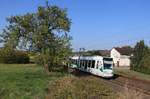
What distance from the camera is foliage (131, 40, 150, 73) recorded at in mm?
70125

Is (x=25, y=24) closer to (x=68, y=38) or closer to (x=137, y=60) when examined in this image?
(x=68, y=38)

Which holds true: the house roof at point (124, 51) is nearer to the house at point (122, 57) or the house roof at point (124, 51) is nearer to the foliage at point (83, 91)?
the house at point (122, 57)

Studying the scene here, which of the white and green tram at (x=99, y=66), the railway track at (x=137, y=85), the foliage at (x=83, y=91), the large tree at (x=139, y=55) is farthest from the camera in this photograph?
the large tree at (x=139, y=55)

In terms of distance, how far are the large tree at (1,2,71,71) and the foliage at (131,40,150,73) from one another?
22170mm

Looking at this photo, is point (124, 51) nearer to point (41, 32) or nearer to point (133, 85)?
point (41, 32)

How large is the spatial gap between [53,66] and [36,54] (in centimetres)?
313

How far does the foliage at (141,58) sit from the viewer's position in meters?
70.1

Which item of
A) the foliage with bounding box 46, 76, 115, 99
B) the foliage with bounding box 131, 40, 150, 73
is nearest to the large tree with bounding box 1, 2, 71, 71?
the foliage with bounding box 131, 40, 150, 73

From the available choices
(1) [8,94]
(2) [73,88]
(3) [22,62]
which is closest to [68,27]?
(1) [8,94]

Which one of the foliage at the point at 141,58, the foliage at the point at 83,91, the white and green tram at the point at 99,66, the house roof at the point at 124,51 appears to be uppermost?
the house roof at the point at 124,51

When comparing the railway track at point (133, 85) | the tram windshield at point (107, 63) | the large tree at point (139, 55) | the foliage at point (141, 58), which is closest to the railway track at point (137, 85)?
the railway track at point (133, 85)

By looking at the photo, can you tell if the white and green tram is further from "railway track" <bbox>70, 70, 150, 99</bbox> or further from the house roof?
the house roof

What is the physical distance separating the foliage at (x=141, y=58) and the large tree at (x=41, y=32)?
22170mm

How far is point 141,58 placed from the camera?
81.3 meters
